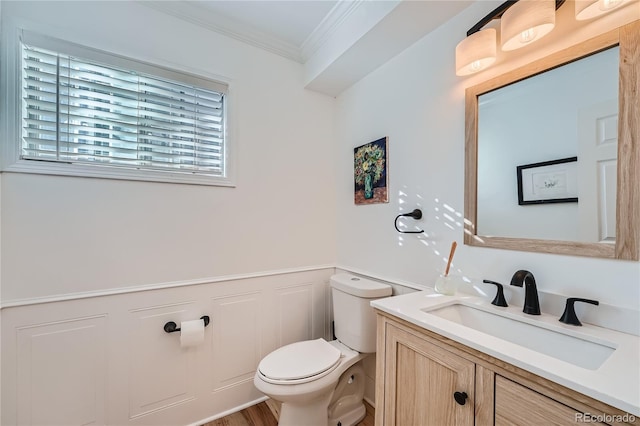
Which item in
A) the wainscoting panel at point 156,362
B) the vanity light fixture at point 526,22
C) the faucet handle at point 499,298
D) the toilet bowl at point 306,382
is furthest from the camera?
the wainscoting panel at point 156,362

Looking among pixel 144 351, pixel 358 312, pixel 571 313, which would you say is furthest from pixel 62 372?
pixel 571 313

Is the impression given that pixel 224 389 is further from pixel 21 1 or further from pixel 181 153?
pixel 21 1

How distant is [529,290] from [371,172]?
1.11 metres

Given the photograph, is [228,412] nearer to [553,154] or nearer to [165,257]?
[165,257]

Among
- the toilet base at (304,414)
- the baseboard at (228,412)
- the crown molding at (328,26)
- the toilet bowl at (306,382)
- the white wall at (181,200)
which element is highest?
the crown molding at (328,26)

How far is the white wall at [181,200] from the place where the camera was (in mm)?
1278

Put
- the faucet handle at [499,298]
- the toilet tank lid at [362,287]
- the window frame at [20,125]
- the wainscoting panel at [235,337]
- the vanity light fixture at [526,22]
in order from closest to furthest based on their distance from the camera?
the vanity light fixture at [526,22]
the faucet handle at [499,298]
the window frame at [20,125]
the toilet tank lid at [362,287]
the wainscoting panel at [235,337]

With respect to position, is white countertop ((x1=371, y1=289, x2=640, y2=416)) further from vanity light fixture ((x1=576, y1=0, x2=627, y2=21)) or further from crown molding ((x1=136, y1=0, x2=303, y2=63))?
crown molding ((x1=136, y1=0, x2=303, y2=63))

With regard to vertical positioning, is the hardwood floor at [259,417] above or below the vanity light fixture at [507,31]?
below

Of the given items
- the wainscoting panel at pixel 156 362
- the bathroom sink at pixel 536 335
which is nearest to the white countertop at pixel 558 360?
the bathroom sink at pixel 536 335

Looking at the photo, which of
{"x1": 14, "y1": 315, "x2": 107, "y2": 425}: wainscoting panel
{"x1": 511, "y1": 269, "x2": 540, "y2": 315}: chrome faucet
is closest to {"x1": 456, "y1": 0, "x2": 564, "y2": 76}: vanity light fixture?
{"x1": 511, "y1": 269, "x2": 540, "y2": 315}: chrome faucet

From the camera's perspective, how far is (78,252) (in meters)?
1.35

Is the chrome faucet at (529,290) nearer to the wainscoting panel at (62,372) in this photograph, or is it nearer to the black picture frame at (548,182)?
the black picture frame at (548,182)

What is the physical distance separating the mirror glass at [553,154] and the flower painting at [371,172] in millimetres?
603
